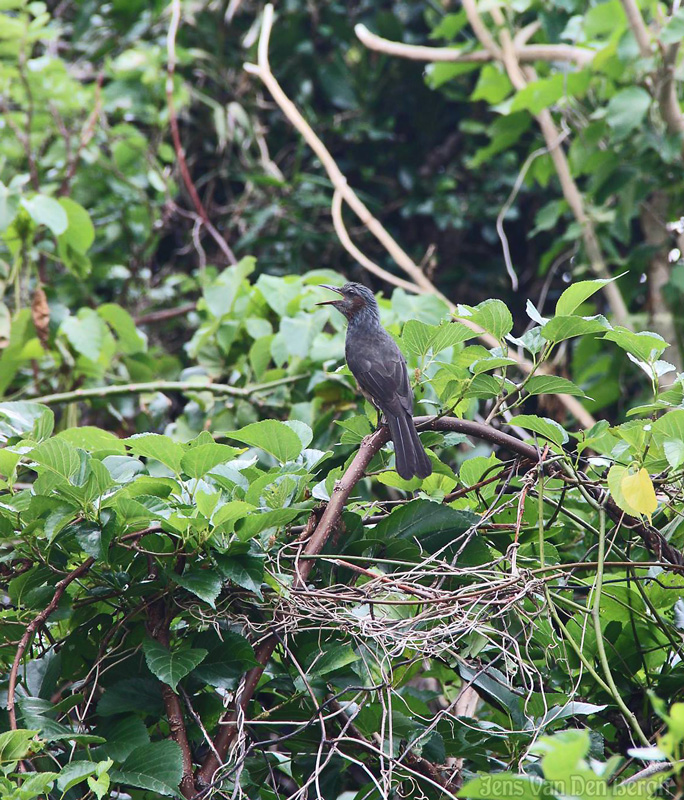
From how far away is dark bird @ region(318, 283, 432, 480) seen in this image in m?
2.14

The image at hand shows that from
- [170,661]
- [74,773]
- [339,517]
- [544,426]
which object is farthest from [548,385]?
[74,773]

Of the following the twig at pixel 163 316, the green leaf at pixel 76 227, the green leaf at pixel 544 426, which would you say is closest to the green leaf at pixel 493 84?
the twig at pixel 163 316

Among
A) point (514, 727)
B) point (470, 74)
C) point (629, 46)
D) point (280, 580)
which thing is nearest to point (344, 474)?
point (280, 580)

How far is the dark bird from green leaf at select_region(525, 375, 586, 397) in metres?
0.31

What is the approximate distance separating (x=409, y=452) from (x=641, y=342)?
0.61 metres

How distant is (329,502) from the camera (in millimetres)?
1896

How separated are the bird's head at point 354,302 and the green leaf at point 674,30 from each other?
1728mm

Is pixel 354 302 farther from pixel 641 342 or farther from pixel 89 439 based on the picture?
pixel 641 342

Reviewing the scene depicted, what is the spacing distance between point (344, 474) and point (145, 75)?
4.19 metres

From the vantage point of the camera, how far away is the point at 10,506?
178 cm

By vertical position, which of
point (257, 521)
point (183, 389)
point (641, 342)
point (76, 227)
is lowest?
point (183, 389)

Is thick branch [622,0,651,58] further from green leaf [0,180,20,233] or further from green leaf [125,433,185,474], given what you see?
green leaf [125,433,185,474]

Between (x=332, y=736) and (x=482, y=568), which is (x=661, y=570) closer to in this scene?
(x=482, y=568)

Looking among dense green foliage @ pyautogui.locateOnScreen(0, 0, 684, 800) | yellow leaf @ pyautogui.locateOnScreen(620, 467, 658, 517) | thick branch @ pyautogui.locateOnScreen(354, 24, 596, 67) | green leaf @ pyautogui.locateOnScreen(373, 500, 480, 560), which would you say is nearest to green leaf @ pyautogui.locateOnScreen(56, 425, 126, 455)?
dense green foliage @ pyautogui.locateOnScreen(0, 0, 684, 800)
